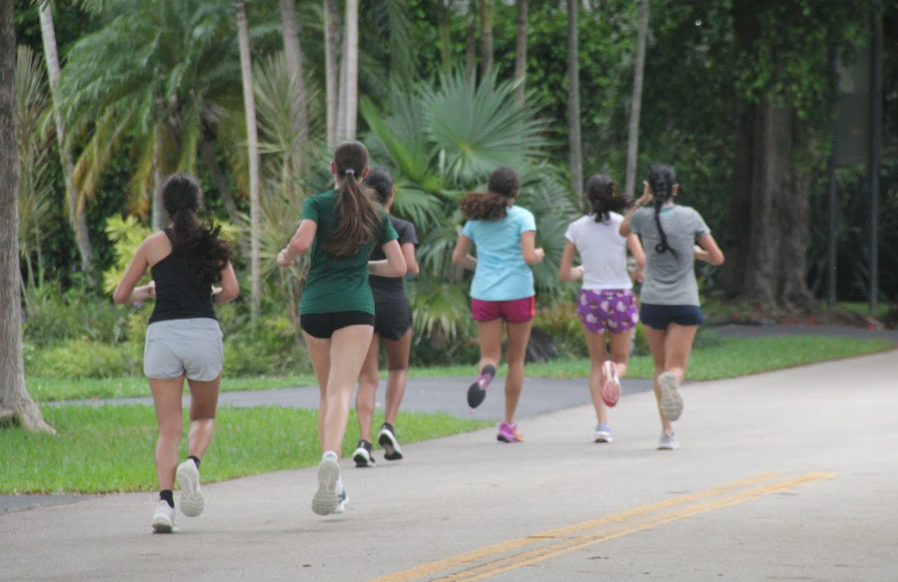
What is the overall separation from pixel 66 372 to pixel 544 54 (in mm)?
11633

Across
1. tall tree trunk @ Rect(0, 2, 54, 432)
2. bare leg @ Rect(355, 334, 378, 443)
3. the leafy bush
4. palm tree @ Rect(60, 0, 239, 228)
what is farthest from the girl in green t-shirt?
palm tree @ Rect(60, 0, 239, 228)

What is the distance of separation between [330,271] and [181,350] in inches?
38.4

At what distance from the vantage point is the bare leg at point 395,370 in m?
10.5

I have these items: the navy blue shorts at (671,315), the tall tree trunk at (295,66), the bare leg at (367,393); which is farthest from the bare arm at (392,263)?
the tall tree trunk at (295,66)

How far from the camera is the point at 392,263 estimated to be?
8.54 metres

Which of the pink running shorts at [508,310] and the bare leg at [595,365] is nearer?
the pink running shorts at [508,310]

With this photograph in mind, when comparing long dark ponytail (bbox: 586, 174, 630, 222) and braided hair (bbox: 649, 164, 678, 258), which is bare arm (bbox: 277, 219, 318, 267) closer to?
braided hair (bbox: 649, 164, 678, 258)

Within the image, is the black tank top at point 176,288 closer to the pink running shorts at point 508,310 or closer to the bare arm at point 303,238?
the bare arm at point 303,238

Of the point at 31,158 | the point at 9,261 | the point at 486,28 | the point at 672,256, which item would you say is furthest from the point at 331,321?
the point at 31,158

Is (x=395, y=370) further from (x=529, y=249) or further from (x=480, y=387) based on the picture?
(x=529, y=249)

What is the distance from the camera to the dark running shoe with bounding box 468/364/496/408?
1107 cm

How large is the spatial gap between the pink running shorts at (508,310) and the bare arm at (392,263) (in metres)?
2.70

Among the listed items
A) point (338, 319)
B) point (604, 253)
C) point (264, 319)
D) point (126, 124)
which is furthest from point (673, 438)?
point (126, 124)

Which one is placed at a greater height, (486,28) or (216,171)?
(486,28)
